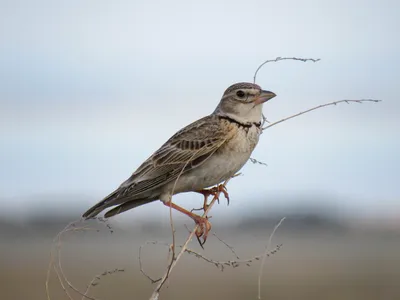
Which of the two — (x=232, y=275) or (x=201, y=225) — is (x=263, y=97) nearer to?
(x=201, y=225)

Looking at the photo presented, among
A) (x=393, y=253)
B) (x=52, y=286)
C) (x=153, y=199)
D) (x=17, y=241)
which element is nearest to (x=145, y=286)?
(x=52, y=286)

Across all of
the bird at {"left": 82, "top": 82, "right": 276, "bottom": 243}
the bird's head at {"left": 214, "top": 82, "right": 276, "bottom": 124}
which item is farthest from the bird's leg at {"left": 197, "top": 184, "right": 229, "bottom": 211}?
the bird's head at {"left": 214, "top": 82, "right": 276, "bottom": 124}

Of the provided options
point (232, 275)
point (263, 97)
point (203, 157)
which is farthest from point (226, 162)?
point (232, 275)

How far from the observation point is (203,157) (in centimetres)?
945

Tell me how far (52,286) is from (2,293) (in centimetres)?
408

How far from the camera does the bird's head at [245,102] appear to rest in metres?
9.41

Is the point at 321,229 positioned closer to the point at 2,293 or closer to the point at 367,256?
the point at 367,256

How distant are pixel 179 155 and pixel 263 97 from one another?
3.63 ft

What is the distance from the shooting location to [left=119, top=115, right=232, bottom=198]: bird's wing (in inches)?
371

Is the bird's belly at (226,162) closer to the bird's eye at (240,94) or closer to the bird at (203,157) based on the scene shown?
the bird at (203,157)

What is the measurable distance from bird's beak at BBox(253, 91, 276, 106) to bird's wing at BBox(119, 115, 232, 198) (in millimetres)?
422

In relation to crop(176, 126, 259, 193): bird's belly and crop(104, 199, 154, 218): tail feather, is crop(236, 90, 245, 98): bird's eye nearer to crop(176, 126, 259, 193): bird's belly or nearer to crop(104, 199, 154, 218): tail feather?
crop(176, 126, 259, 193): bird's belly

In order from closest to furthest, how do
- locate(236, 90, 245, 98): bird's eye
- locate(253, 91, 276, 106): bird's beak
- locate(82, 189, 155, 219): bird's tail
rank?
locate(82, 189, 155, 219): bird's tail
locate(253, 91, 276, 106): bird's beak
locate(236, 90, 245, 98): bird's eye

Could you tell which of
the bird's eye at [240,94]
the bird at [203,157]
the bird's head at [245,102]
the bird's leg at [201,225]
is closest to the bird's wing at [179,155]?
the bird at [203,157]
